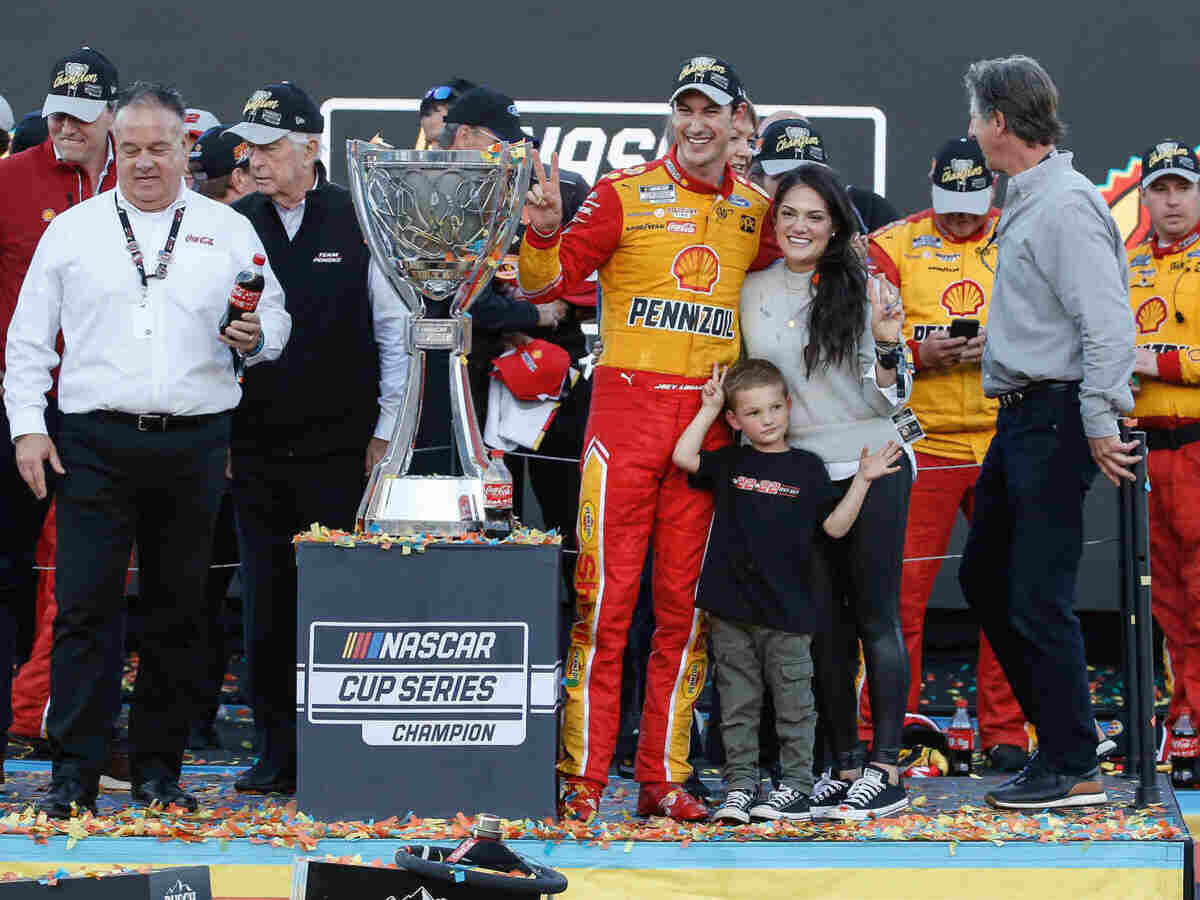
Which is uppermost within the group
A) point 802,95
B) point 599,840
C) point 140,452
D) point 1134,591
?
point 802,95

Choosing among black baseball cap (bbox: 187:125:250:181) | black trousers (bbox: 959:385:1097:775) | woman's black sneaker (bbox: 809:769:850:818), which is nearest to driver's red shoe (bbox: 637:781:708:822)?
woman's black sneaker (bbox: 809:769:850:818)

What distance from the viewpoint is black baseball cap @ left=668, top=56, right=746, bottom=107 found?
3.91 metres

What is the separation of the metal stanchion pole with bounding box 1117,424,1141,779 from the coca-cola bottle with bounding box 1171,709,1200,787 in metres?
0.52

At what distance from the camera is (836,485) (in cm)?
397

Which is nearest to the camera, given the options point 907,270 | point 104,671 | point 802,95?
point 104,671

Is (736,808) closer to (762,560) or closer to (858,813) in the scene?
(858,813)

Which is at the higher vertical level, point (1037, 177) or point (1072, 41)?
point (1072, 41)

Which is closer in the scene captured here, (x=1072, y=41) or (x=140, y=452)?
(x=140, y=452)

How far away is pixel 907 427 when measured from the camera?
13.2ft

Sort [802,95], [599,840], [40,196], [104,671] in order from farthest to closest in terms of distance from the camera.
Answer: [802,95] → [40,196] → [104,671] → [599,840]

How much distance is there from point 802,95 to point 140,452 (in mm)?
2509

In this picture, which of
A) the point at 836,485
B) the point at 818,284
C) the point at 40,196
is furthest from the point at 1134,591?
the point at 40,196

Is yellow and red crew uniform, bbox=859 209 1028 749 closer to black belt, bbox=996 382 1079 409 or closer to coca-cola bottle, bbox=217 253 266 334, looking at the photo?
black belt, bbox=996 382 1079 409

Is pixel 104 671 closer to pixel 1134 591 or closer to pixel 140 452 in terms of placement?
pixel 140 452
